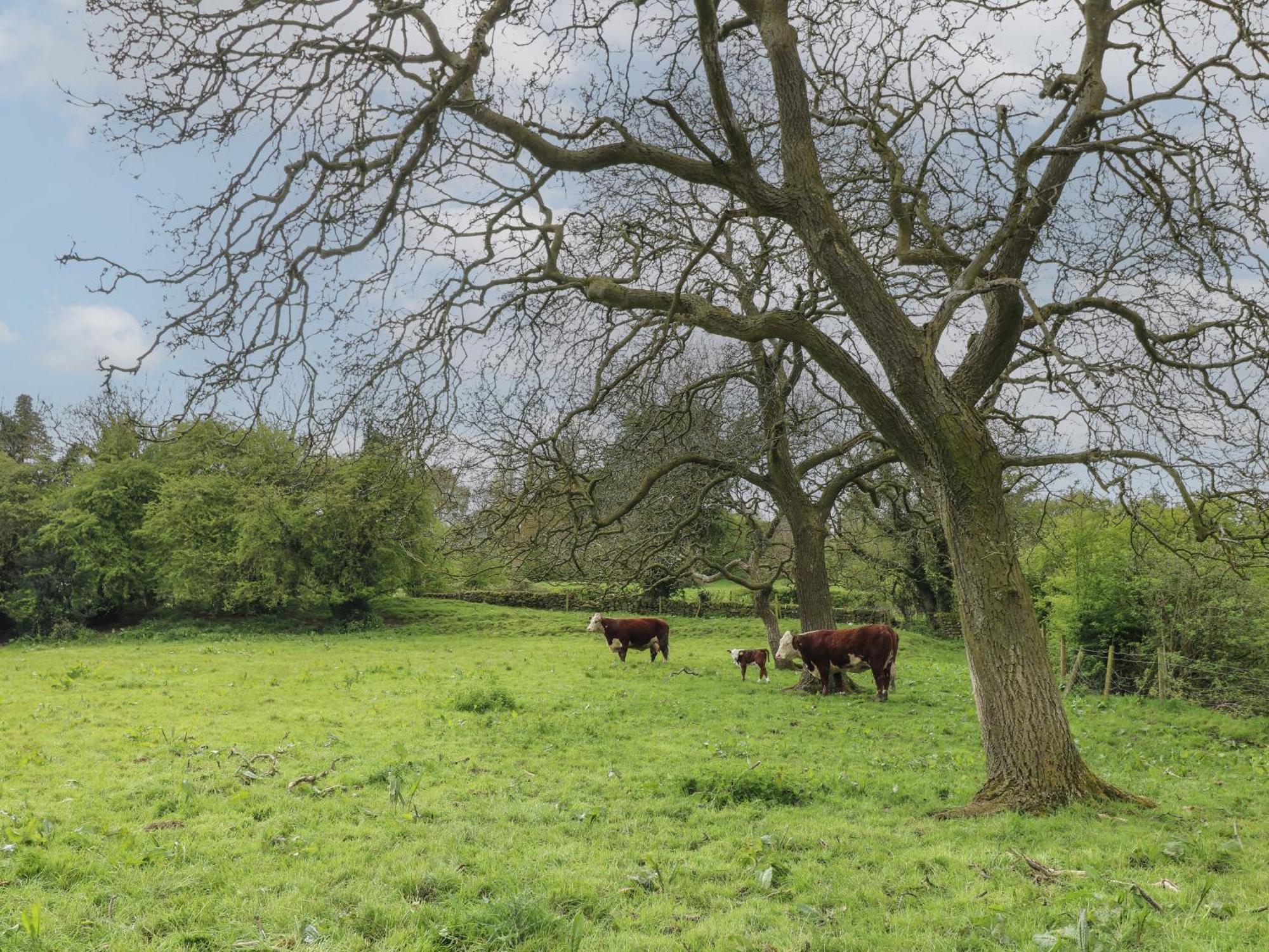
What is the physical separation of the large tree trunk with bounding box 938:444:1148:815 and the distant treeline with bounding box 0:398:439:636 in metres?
23.9

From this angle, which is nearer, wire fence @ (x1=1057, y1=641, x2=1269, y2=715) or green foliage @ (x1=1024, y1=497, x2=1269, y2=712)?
wire fence @ (x1=1057, y1=641, x2=1269, y2=715)

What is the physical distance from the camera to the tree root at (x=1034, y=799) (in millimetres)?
6922

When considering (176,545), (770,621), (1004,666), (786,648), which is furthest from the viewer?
(176,545)

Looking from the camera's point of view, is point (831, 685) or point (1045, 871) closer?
point (1045, 871)

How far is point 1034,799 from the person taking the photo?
22.8 ft

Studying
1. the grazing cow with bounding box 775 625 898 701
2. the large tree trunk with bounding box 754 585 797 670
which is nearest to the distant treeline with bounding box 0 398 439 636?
the large tree trunk with bounding box 754 585 797 670

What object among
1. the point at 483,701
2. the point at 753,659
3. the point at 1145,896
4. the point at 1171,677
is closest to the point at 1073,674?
the point at 1171,677

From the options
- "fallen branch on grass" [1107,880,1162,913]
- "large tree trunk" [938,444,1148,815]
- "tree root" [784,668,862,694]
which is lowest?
"tree root" [784,668,862,694]

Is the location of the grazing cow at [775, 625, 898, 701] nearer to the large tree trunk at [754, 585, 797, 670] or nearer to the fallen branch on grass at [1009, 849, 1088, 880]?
the large tree trunk at [754, 585, 797, 670]

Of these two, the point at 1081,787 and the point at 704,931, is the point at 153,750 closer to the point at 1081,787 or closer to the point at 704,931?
the point at 704,931

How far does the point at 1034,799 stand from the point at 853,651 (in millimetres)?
8810

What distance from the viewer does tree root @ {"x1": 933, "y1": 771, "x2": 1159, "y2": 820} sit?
6922 millimetres

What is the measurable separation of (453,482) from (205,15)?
5.34 meters

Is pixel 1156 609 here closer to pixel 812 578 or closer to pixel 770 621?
pixel 812 578
